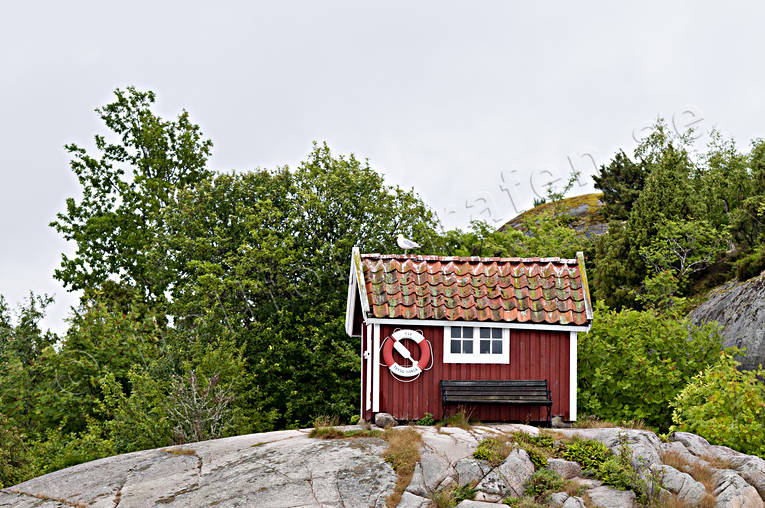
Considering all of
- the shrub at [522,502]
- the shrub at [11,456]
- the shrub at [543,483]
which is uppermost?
the shrub at [543,483]

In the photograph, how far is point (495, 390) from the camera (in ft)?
60.3

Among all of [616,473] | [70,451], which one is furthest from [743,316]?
[70,451]

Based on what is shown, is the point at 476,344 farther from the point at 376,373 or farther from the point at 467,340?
the point at 376,373

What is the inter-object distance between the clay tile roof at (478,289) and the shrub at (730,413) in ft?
12.3

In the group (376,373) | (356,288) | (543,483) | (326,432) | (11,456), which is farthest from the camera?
(11,456)

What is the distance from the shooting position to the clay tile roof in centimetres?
1875

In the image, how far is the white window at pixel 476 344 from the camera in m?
18.8

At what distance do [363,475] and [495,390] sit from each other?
461 cm

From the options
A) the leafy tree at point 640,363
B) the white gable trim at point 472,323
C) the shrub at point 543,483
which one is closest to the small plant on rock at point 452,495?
the shrub at point 543,483

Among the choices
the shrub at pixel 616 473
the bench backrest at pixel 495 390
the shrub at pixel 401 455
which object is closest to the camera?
the shrub at pixel 401 455

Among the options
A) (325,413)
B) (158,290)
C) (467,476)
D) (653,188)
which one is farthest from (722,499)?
(158,290)

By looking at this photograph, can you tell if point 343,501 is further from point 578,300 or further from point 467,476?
point 578,300

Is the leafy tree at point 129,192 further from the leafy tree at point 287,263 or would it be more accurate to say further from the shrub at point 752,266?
the shrub at point 752,266

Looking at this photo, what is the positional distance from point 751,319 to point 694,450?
336 inches
